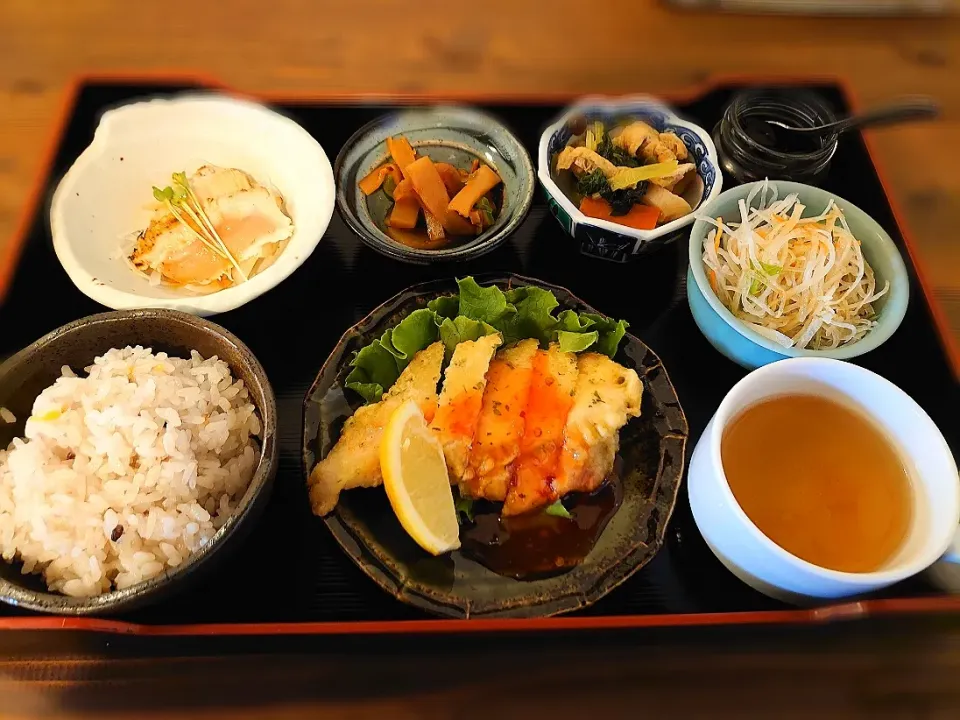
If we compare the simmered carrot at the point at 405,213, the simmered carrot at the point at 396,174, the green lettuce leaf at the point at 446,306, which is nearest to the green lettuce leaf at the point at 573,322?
the green lettuce leaf at the point at 446,306

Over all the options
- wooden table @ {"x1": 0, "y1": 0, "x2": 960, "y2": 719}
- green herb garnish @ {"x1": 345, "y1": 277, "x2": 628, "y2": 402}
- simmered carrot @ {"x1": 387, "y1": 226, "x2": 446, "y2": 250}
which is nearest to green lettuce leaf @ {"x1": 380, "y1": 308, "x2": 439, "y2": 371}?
green herb garnish @ {"x1": 345, "y1": 277, "x2": 628, "y2": 402}

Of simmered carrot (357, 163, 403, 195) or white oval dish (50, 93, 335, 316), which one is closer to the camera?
white oval dish (50, 93, 335, 316)

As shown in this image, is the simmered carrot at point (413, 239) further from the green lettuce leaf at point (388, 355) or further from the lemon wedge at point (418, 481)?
the lemon wedge at point (418, 481)

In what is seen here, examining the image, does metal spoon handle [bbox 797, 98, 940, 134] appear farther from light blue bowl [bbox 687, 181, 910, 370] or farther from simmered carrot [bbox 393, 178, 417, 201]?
simmered carrot [bbox 393, 178, 417, 201]

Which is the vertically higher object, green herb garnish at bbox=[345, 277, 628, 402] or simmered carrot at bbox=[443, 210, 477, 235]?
simmered carrot at bbox=[443, 210, 477, 235]

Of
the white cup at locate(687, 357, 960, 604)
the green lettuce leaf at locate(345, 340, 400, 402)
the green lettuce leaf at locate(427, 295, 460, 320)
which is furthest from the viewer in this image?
the green lettuce leaf at locate(427, 295, 460, 320)

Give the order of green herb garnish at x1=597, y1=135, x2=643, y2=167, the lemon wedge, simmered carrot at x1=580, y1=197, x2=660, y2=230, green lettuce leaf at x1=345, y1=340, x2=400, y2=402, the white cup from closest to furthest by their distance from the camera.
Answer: the white cup
the lemon wedge
green lettuce leaf at x1=345, y1=340, x2=400, y2=402
simmered carrot at x1=580, y1=197, x2=660, y2=230
green herb garnish at x1=597, y1=135, x2=643, y2=167
